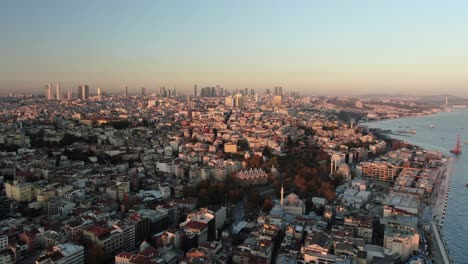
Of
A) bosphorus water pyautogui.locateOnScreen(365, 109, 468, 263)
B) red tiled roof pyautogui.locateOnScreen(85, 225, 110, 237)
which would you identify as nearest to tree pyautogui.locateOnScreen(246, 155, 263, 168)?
bosphorus water pyautogui.locateOnScreen(365, 109, 468, 263)

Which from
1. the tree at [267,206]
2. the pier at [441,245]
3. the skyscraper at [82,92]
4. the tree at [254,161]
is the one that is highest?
the skyscraper at [82,92]

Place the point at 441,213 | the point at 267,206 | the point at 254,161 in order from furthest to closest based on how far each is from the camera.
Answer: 1. the point at 254,161
2. the point at 441,213
3. the point at 267,206

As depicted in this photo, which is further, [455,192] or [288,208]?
[455,192]

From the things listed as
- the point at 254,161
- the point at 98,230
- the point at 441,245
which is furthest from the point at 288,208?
the point at 254,161

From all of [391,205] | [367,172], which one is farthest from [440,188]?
[391,205]

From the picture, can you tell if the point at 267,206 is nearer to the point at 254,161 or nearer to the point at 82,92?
the point at 254,161

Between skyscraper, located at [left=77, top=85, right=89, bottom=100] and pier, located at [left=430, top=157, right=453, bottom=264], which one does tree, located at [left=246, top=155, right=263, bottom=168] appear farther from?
skyscraper, located at [left=77, top=85, right=89, bottom=100]

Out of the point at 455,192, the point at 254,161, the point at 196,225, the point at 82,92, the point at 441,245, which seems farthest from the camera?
the point at 82,92

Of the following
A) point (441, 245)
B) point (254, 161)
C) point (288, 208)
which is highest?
point (254, 161)

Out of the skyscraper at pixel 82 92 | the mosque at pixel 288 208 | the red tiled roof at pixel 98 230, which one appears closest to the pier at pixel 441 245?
the mosque at pixel 288 208

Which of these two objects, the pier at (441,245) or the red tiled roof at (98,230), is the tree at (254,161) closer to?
the pier at (441,245)

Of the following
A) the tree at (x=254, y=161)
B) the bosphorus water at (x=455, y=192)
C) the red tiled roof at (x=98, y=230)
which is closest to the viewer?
the red tiled roof at (x=98, y=230)

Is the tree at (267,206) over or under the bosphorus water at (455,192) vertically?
over
